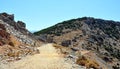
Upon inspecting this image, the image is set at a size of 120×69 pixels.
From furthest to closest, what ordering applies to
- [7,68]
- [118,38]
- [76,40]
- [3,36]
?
[118,38]
[76,40]
[3,36]
[7,68]

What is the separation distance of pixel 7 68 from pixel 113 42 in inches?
6155

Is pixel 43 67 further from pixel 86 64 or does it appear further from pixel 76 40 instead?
pixel 76 40

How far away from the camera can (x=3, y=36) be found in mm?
46312

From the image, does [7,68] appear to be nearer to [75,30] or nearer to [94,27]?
[75,30]

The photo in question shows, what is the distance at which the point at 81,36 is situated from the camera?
159m

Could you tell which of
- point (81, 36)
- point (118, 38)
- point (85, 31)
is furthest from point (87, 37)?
point (118, 38)

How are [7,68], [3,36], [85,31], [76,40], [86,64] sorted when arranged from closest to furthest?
1. [7,68]
2. [86,64]
3. [3,36]
4. [76,40]
5. [85,31]

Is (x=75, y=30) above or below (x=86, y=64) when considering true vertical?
above

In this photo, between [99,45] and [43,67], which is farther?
[99,45]

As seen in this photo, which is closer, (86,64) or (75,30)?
(86,64)

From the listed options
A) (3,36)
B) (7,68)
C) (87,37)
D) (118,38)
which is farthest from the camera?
(118,38)

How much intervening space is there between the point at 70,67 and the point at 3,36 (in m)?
25.0

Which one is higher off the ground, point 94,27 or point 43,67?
point 94,27

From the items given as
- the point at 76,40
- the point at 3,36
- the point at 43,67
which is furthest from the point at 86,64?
the point at 76,40
